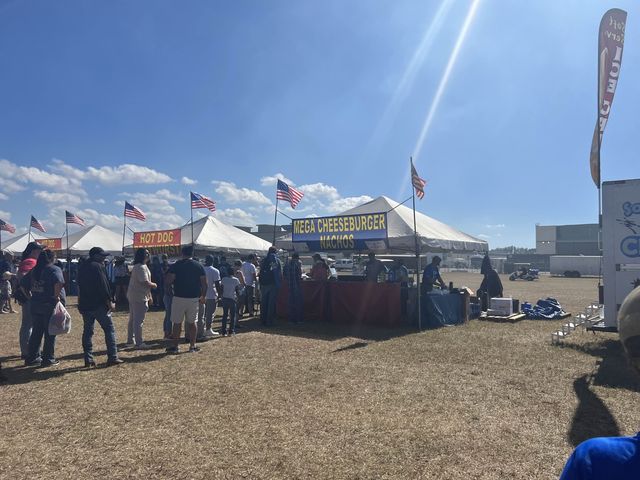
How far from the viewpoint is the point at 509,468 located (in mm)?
3600

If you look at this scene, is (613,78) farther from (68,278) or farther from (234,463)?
(68,278)

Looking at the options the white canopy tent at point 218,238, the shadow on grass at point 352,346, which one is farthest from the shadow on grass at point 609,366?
the white canopy tent at point 218,238

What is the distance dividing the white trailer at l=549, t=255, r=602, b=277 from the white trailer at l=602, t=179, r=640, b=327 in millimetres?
42923

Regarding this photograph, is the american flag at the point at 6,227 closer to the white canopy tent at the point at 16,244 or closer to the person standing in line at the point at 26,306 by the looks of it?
the white canopy tent at the point at 16,244

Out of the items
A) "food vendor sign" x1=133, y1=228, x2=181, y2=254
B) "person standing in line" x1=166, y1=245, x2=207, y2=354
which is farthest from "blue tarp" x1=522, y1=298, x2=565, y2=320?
"food vendor sign" x1=133, y1=228, x2=181, y2=254

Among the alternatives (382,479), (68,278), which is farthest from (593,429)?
(68,278)

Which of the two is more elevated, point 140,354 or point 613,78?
point 613,78

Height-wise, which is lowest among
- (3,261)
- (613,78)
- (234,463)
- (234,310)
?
(234,463)

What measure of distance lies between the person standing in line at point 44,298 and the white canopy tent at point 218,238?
10457mm

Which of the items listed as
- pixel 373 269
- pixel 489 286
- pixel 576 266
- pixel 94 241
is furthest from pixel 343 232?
pixel 576 266

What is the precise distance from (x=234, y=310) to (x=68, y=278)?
16710 mm

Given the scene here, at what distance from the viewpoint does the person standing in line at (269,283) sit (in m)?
10.9

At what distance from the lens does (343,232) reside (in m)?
12.6

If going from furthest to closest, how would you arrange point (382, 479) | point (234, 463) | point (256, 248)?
1. point (256, 248)
2. point (234, 463)
3. point (382, 479)
